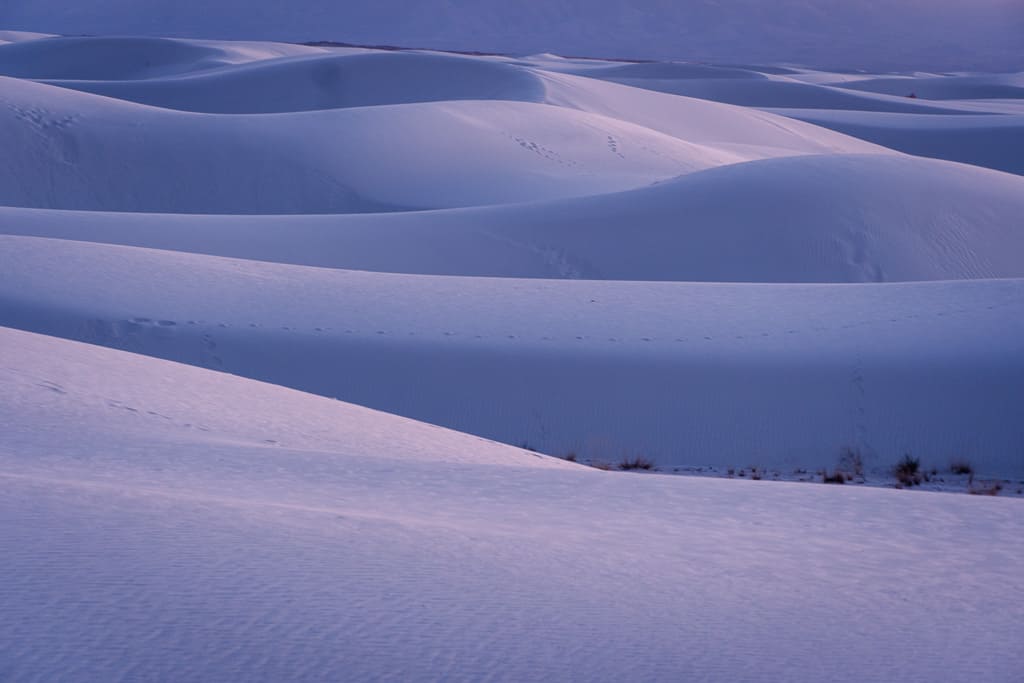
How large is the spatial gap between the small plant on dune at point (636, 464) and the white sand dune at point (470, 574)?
2855 mm

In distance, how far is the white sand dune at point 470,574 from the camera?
1.87 metres

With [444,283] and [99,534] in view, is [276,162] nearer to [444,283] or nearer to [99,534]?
[444,283]

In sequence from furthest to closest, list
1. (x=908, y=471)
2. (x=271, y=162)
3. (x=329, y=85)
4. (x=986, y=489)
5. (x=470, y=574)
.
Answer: (x=329, y=85)
(x=271, y=162)
(x=908, y=471)
(x=986, y=489)
(x=470, y=574)

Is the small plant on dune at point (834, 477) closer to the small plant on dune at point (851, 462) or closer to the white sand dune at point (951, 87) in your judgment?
the small plant on dune at point (851, 462)

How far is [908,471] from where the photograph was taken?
6.21 metres

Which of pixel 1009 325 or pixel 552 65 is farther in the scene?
pixel 552 65

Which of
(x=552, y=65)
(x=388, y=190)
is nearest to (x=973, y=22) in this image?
(x=552, y=65)

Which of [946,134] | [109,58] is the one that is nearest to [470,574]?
[946,134]

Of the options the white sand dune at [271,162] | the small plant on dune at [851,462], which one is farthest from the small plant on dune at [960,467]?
the white sand dune at [271,162]

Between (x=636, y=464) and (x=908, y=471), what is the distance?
4.43 ft

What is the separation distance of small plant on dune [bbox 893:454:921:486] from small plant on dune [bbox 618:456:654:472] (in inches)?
48.3

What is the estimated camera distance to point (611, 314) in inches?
304

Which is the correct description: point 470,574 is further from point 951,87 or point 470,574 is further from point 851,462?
point 951,87

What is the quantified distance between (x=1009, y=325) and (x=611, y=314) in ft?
7.86
